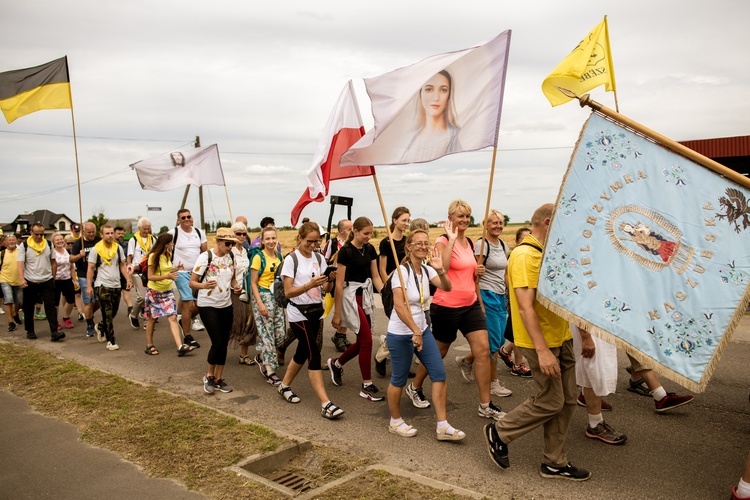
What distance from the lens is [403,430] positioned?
17.4 feet

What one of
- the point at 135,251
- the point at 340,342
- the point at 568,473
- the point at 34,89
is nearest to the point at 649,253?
the point at 568,473

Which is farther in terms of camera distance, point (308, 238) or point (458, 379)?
point (458, 379)

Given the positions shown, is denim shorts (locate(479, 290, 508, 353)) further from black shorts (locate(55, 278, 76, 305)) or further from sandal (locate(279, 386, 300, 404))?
black shorts (locate(55, 278, 76, 305))

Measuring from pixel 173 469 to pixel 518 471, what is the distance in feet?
8.20

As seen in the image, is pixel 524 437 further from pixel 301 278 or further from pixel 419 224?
pixel 301 278

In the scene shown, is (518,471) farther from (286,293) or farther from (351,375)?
(351,375)

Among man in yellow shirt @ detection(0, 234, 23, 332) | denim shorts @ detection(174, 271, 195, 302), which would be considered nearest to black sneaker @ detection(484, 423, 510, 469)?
denim shorts @ detection(174, 271, 195, 302)

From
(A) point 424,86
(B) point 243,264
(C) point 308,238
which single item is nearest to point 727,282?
(A) point 424,86

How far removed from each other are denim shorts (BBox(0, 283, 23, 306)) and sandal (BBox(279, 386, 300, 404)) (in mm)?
7104

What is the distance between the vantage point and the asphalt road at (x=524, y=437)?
429 centimetres

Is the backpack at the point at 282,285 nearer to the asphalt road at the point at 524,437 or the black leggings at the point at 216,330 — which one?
the black leggings at the point at 216,330

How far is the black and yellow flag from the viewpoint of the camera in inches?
431

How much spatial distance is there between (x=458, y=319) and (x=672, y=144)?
2.55 m

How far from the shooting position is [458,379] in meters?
7.14
